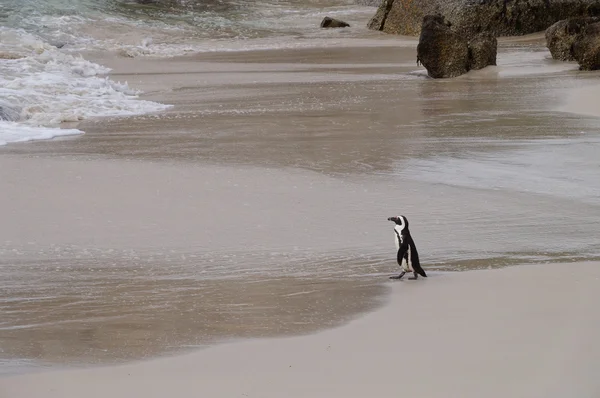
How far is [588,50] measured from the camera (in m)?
13.3

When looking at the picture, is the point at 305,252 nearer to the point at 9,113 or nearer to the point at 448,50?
the point at 9,113

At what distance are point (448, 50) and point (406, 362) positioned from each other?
10.5m

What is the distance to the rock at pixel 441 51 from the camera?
13688 millimetres

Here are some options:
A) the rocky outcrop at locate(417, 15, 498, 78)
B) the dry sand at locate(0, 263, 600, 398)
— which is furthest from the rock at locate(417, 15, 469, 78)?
the dry sand at locate(0, 263, 600, 398)

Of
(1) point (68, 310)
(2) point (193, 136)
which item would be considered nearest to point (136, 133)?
(2) point (193, 136)

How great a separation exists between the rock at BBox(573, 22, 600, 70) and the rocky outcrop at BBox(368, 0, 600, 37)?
6054 millimetres

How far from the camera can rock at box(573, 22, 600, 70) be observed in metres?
13.2

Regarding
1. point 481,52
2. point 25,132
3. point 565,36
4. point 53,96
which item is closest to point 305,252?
point 25,132

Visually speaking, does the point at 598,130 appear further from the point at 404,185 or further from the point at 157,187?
the point at 157,187

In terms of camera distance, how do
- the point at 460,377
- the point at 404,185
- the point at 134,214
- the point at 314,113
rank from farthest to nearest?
the point at 314,113, the point at 404,185, the point at 134,214, the point at 460,377

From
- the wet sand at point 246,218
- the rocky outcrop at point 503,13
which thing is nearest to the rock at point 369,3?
the rocky outcrop at point 503,13

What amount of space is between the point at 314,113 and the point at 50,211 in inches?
169

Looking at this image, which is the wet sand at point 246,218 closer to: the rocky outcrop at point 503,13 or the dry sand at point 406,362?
the dry sand at point 406,362

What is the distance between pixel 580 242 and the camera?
18.5ft
